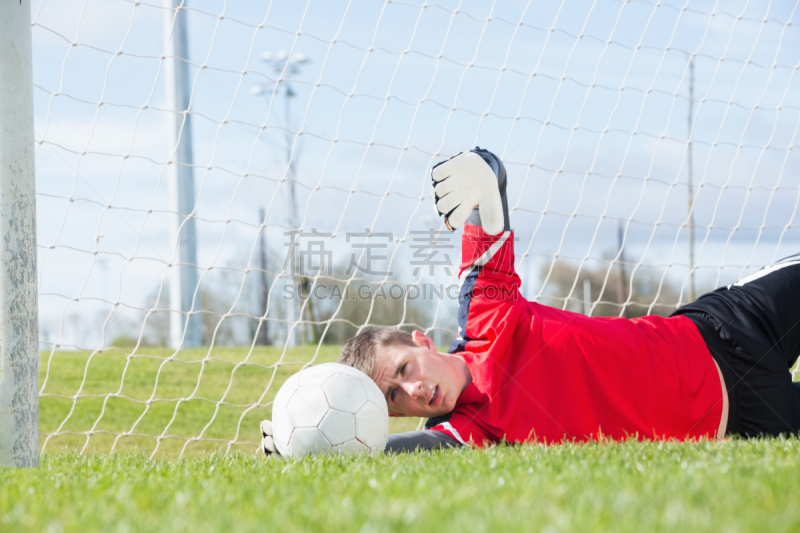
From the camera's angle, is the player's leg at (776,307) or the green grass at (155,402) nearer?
the player's leg at (776,307)

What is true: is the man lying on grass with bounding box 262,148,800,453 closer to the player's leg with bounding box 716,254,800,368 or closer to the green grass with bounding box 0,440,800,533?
the player's leg with bounding box 716,254,800,368

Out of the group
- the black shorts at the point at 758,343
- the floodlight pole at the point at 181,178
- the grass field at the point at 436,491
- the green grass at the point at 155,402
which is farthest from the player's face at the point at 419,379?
the green grass at the point at 155,402

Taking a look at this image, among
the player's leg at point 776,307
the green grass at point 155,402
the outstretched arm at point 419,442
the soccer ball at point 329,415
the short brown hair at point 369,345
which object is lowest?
the green grass at point 155,402

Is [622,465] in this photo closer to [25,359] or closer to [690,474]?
[690,474]

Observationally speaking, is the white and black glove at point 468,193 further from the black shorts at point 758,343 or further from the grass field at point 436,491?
the black shorts at point 758,343

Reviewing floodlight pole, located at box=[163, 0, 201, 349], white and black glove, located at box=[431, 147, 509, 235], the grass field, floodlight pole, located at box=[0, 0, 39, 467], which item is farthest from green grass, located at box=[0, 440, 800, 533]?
floodlight pole, located at box=[163, 0, 201, 349]

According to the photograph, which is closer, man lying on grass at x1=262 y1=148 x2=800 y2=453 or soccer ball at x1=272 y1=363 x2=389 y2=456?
soccer ball at x1=272 y1=363 x2=389 y2=456

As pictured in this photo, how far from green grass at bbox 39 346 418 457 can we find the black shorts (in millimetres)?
4793

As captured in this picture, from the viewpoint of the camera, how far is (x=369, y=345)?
8.87 feet

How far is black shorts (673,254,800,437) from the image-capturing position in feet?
8.72

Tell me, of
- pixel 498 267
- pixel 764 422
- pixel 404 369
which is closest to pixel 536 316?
pixel 498 267

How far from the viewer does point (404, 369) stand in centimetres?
261

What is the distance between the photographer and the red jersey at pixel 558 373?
2492mm

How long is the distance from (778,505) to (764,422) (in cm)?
175
